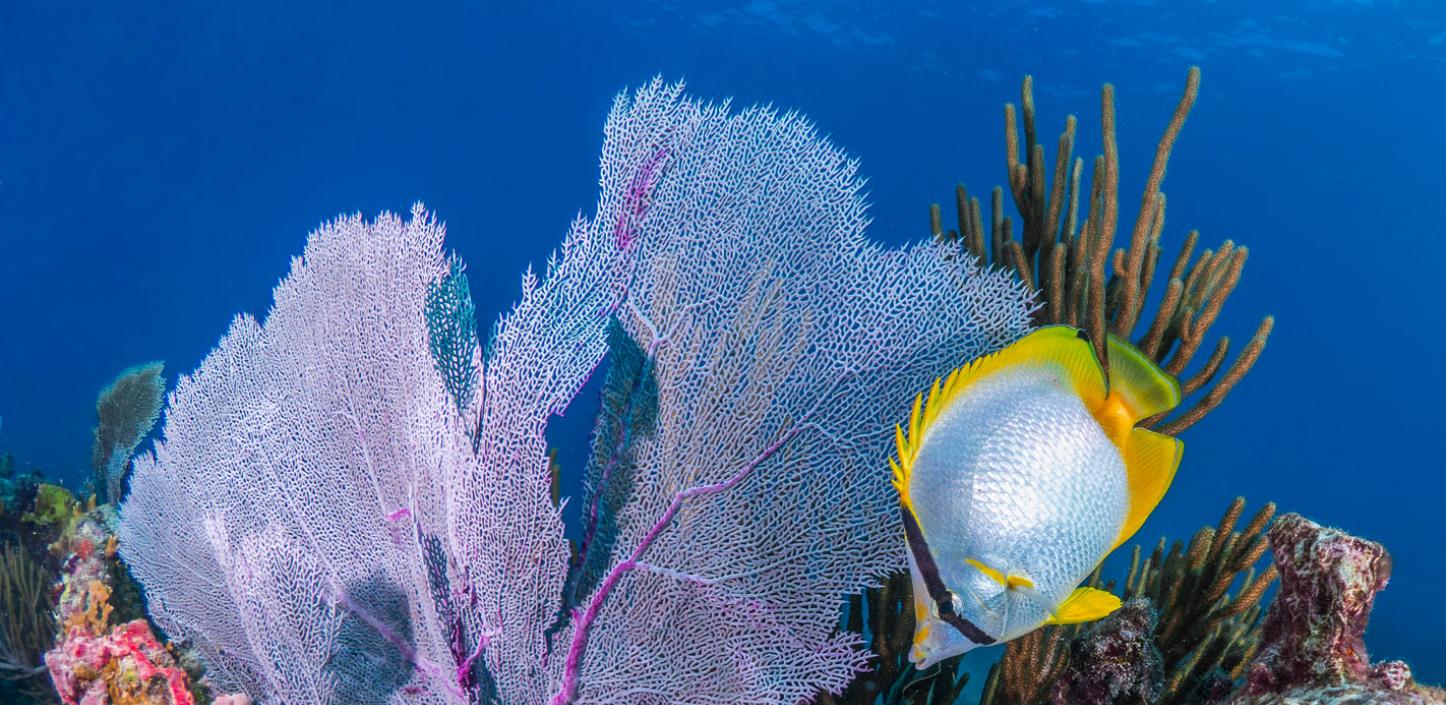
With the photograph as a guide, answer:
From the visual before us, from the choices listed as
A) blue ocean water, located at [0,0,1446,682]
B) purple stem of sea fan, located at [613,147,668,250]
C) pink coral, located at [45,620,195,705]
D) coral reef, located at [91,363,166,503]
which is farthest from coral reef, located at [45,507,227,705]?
blue ocean water, located at [0,0,1446,682]

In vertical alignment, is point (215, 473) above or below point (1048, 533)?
above

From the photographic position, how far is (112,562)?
4.88 metres

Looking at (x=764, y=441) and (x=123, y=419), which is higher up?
(x=123, y=419)

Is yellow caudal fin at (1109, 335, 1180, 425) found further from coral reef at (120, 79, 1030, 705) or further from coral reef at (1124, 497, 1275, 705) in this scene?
coral reef at (1124, 497, 1275, 705)

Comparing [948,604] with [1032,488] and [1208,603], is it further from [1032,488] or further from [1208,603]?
[1208,603]

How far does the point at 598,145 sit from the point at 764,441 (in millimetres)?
43589

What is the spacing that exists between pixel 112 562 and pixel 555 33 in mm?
42700

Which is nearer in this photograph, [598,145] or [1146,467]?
[1146,467]

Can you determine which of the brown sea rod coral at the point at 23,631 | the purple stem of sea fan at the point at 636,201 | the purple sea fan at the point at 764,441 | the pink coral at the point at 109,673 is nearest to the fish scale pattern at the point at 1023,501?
the purple sea fan at the point at 764,441

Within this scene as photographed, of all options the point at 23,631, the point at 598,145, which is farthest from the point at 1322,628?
the point at 598,145

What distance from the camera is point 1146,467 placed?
52.1 inches

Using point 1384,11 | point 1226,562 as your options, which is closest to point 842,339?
point 1226,562

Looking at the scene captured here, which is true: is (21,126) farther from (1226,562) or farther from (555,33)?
(1226,562)

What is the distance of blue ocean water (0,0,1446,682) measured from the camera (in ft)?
112
